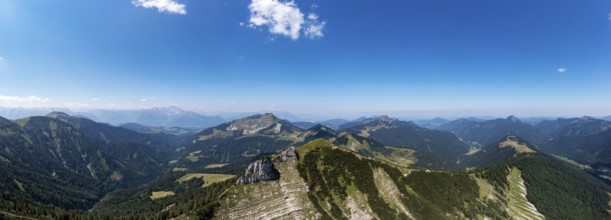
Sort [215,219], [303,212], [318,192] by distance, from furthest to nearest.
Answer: [318,192]
[303,212]
[215,219]

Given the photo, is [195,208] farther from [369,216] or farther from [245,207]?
[369,216]

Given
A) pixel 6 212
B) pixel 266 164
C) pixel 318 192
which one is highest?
pixel 266 164

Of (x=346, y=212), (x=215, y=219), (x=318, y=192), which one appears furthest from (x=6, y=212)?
(x=346, y=212)

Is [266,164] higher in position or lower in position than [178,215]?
higher

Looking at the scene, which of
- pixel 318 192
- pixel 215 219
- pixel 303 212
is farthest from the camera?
pixel 318 192

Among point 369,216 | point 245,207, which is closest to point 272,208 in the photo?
point 245,207

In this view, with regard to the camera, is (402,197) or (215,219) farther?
(402,197)
